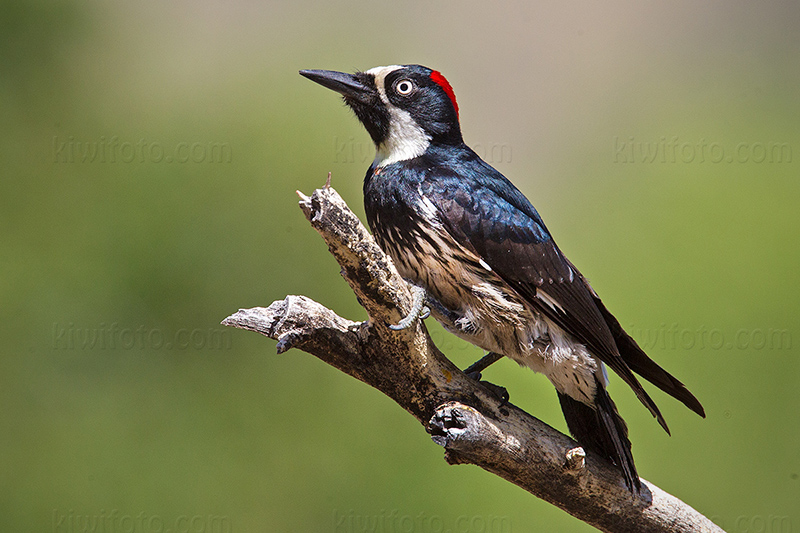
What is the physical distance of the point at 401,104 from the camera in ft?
7.73

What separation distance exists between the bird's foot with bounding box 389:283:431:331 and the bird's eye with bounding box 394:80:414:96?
0.76 m

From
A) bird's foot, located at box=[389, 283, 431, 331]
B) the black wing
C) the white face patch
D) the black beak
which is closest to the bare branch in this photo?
bird's foot, located at box=[389, 283, 431, 331]

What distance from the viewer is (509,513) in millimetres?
3541

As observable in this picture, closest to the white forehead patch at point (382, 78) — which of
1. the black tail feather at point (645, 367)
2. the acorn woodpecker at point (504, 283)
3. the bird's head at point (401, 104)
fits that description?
the bird's head at point (401, 104)

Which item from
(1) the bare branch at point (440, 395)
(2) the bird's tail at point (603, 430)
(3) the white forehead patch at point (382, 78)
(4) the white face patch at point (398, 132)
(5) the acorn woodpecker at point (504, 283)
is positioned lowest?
(1) the bare branch at point (440, 395)

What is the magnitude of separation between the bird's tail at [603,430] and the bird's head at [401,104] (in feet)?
3.33

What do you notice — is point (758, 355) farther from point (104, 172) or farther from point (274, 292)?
point (104, 172)

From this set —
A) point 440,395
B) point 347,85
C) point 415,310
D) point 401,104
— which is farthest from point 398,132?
point 440,395

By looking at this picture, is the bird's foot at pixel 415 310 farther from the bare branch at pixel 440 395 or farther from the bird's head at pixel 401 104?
the bird's head at pixel 401 104

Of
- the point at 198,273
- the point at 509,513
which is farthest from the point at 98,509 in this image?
the point at 509,513

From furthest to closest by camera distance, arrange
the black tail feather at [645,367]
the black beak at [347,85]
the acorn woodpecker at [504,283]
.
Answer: the black beak at [347,85]
the black tail feather at [645,367]
the acorn woodpecker at [504,283]

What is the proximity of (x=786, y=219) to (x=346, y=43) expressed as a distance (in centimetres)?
306

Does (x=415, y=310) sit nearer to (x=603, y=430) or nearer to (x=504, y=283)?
(x=504, y=283)

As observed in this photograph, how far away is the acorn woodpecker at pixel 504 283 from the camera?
206cm
